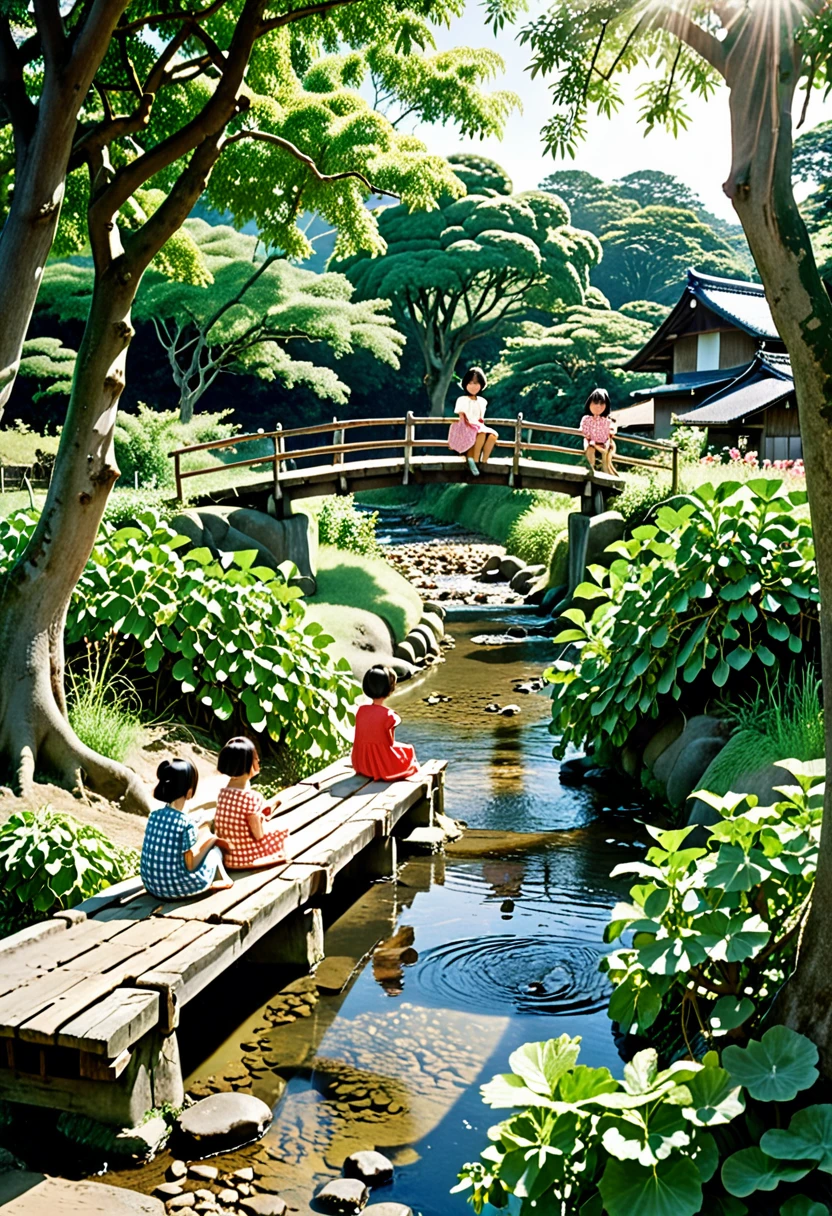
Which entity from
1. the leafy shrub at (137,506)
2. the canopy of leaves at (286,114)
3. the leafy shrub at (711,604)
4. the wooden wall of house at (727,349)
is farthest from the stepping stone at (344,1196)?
the wooden wall of house at (727,349)

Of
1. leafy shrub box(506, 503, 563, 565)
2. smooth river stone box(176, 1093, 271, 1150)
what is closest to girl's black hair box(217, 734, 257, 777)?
smooth river stone box(176, 1093, 271, 1150)

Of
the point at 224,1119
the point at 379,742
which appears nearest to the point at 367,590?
the point at 379,742

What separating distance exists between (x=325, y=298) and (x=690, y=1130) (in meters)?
30.0

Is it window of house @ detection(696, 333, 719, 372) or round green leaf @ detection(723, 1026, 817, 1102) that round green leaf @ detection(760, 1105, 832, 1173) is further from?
window of house @ detection(696, 333, 719, 372)

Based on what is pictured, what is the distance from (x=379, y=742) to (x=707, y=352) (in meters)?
27.4

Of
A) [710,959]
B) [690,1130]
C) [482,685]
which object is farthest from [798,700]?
[482,685]

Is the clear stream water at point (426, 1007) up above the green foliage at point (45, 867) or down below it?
below

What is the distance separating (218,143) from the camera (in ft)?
27.4

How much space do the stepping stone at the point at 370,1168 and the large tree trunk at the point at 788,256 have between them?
192cm

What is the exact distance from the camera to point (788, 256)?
12.5 ft

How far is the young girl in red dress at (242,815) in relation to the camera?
6.55 metres

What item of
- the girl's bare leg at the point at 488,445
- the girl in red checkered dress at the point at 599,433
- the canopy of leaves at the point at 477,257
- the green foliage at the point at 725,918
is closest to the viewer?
the green foliage at the point at 725,918

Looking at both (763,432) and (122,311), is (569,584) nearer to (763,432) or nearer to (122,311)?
(763,432)

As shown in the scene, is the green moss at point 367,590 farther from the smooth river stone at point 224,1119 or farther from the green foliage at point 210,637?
the smooth river stone at point 224,1119
